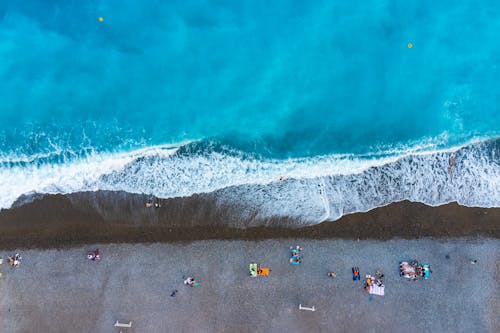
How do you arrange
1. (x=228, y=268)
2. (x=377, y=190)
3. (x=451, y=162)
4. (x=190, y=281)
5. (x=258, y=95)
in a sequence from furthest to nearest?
1. (x=258, y=95)
2. (x=451, y=162)
3. (x=377, y=190)
4. (x=228, y=268)
5. (x=190, y=281)

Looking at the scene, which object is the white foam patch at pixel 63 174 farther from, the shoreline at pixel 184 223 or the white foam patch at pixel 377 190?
the white foam patch at pixel 377 190

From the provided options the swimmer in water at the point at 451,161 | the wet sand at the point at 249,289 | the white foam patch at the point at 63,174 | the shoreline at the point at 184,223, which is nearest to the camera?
the wet sand at the point at 249,289

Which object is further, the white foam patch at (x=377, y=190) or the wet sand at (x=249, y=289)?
the white foam patch at (x=377, y=190)

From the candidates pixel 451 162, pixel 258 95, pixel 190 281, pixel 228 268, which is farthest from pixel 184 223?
pixel 451 162

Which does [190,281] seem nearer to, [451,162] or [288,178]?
[288,178]

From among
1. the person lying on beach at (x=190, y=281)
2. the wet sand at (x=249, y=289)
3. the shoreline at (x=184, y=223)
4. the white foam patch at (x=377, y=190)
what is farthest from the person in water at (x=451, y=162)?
the person lying on beach at (x=190, y=281)

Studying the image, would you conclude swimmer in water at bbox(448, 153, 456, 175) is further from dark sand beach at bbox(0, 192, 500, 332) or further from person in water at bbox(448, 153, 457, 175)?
dark sand beach at bbox(0, 192, 500, 332)
